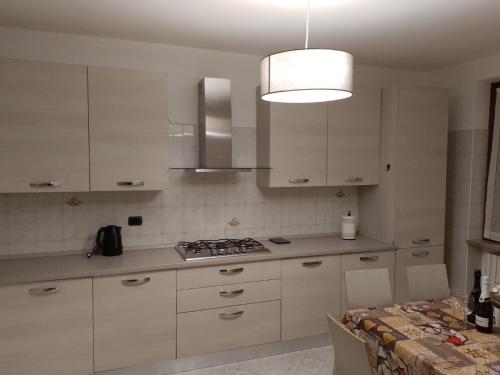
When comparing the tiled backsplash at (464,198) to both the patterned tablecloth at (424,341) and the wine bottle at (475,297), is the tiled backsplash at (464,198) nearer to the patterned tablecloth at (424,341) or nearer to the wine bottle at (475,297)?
the patterned tablecloth at (424,341)

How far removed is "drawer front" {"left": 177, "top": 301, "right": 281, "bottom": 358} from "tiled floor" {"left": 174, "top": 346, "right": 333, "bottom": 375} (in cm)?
15

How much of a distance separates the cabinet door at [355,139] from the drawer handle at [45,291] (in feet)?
7.24

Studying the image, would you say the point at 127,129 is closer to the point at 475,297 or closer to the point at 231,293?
the point at 231,293

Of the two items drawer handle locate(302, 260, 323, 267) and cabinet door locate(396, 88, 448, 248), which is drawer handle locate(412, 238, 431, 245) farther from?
drawer handle locate(302, 260, 323, 267)

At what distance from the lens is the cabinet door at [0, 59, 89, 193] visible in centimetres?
250

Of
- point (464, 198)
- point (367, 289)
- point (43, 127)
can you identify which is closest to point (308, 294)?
point (367, 289)

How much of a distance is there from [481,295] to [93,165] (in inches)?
94.2

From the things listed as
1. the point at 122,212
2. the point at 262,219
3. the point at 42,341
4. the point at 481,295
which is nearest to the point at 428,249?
the point at 262,219

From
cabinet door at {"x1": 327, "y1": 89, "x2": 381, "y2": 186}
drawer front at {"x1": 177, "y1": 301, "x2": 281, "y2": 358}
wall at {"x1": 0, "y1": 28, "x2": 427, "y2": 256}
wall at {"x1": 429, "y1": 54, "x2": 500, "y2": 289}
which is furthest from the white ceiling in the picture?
drawer front at {"x1": 177, "y1": 301, "x2": 281, "y2": 358}

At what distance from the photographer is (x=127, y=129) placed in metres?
2.76

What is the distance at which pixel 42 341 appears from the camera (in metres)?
2.47

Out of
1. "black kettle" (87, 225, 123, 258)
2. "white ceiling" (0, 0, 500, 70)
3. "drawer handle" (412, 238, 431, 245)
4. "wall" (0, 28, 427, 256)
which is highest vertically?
"white ceiling" (0, 0, 500, 70)

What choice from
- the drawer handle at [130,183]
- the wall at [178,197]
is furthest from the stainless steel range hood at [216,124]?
the drawer handle at [130,183]

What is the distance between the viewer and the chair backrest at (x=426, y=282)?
8.36 feet
